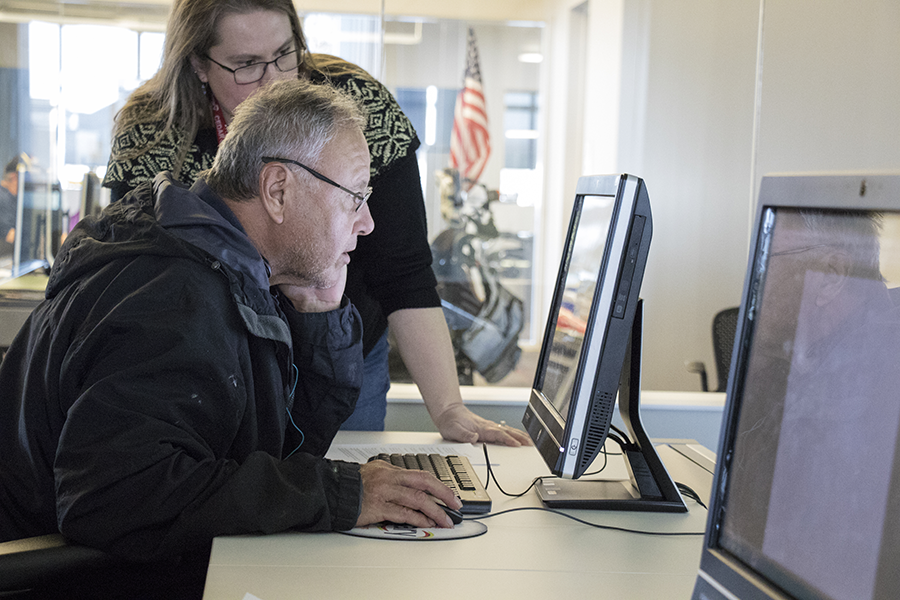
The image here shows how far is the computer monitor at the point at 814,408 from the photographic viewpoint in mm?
562

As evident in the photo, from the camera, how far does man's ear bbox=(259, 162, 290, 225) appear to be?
140cm

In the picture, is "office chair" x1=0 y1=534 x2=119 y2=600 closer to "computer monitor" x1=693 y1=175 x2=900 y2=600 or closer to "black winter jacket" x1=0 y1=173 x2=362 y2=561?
"black winter jacket" x1=0 y1=173 x2=362 y2=561

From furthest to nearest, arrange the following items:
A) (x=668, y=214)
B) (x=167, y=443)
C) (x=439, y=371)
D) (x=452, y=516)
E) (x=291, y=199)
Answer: (x=668, y=214)
(x=439, y=371)
(x=291, y=199)
(x=452, y=516)
(x=167, y=443)

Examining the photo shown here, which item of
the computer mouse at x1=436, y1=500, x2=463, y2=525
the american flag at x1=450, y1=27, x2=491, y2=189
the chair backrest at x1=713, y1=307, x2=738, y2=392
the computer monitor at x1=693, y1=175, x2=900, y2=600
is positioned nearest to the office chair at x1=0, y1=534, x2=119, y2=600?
the computer mouse at x1=436, y1=500, x2=463, y2=525

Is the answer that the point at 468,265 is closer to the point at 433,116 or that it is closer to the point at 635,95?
the point at 433,116

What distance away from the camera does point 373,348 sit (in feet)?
6.41

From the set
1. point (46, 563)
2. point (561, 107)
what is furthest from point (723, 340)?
point (46, 563)

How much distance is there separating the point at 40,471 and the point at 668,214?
12.0 feet

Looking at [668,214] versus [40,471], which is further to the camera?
[668,214]

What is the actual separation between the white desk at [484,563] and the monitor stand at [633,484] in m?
0.04

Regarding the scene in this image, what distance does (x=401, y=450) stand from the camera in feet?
5.52

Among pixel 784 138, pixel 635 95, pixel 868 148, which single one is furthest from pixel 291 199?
pixel 868 148

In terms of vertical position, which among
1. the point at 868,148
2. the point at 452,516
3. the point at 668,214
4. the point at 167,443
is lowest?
the point at 452,516

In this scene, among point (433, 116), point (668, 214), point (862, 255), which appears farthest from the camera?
point (668, 214)
